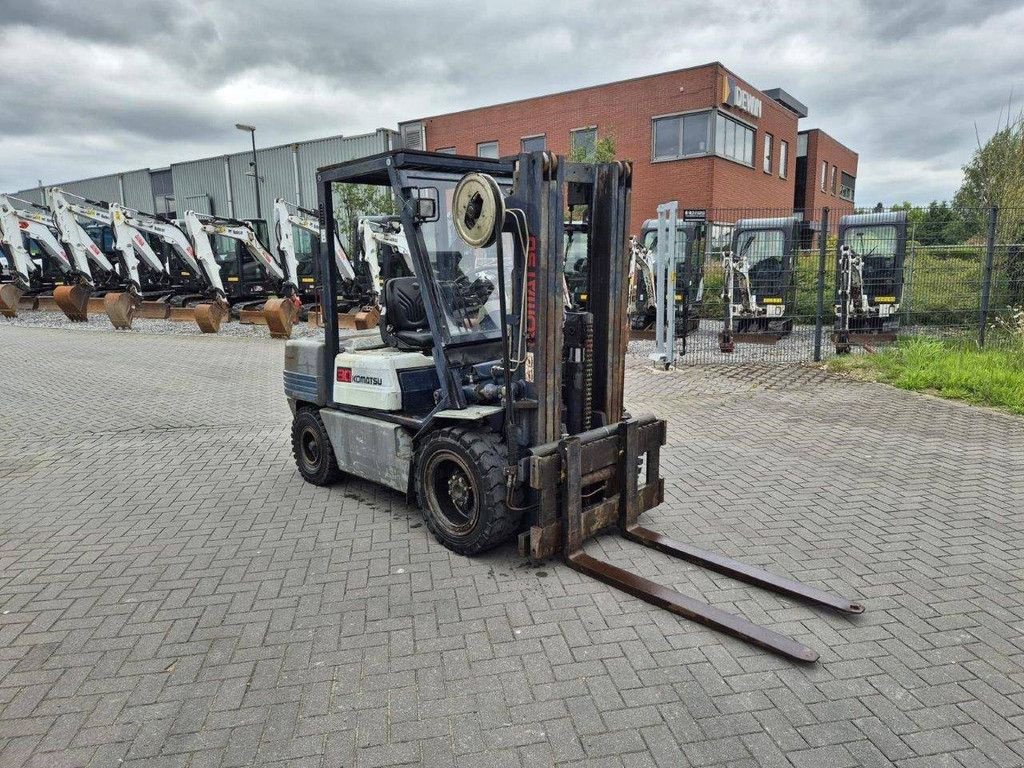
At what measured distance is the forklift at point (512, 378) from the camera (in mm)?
3924

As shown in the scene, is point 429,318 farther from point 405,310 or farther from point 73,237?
point 73,237

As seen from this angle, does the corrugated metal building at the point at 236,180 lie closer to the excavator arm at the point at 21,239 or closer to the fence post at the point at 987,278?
the excavator arm at the point at 21,239

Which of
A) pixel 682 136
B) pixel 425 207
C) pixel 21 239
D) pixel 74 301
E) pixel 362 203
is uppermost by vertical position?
pixel 682 136

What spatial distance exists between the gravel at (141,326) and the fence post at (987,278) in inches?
553

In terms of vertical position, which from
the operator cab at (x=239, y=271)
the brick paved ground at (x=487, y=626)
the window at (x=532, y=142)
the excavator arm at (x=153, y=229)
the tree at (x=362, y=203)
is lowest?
the brick paved ground at (x=487, y=626)

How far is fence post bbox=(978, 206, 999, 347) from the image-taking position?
34.1ft

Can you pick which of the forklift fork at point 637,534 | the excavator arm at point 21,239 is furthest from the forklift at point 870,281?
the excavator arm at point 21,239

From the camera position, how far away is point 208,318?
18.4 metres

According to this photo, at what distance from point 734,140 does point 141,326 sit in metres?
22.8

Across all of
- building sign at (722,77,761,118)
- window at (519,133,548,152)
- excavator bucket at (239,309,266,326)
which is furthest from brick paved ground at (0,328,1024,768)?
window at (519,133,548,152)

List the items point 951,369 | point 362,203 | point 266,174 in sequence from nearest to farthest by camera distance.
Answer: point 951,369
point 362,203
point 266,174

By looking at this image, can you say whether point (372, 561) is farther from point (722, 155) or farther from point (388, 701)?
point (722, 155)

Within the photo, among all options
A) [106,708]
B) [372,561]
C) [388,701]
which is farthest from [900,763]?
[106,708]

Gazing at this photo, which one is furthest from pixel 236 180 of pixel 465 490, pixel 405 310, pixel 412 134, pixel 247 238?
pixel 465 490
